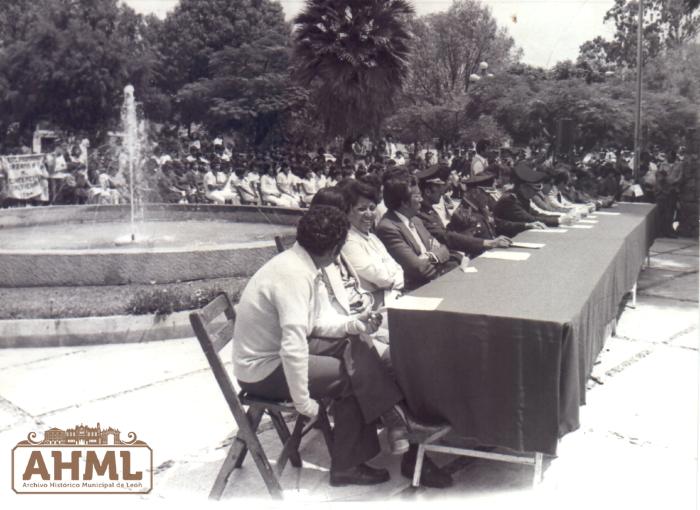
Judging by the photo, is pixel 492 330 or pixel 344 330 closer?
pixel 492 330

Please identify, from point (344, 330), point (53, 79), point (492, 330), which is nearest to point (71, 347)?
point (344, 330)

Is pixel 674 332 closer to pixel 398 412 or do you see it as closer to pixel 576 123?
pixel 398 412

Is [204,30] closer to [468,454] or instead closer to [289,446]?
[289,446]

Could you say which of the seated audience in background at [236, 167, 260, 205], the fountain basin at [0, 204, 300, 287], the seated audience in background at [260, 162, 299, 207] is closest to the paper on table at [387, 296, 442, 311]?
the fountain basin at [0, 204, 300, 287]

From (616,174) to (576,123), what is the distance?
18.6 ft

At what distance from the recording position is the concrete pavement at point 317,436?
319 centimetres

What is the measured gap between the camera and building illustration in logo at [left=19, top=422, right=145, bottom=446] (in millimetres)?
3264

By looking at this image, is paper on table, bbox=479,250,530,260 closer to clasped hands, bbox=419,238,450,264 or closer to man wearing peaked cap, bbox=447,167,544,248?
clasped hands, bbox=419,238,450,264

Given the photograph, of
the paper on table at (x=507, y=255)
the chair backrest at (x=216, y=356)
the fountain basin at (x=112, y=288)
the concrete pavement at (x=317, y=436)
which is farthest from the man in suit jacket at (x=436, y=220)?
the chair backrest at (x=216, y=356)

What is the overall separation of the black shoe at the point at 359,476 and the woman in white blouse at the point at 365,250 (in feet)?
3.55

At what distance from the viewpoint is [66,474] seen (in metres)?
3.17

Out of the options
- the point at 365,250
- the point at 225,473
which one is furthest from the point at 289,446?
the point at 365,250

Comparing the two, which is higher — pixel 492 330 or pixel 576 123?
pixel 576 123

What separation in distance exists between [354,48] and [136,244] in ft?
40.4
